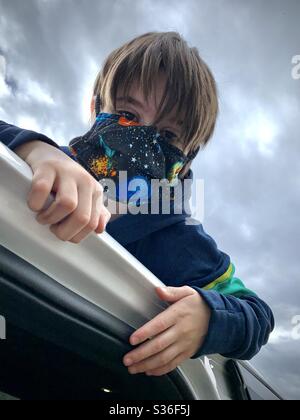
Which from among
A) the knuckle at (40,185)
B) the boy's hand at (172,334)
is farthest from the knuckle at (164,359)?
the knuckle at (40,185)

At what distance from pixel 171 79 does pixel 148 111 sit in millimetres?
218

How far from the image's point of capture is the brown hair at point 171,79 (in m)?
1.29

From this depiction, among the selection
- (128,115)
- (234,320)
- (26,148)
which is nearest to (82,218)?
(26,148)

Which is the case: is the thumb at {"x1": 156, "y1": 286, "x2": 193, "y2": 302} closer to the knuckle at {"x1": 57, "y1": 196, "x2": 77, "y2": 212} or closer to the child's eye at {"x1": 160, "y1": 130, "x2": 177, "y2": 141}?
the knuckle at {"x1": 57, "y1": 196, "x2": 77, "y2": 212}

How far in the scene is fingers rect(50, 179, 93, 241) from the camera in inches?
20.1

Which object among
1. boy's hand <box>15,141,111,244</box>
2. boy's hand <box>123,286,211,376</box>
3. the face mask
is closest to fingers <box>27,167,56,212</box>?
boy's hand <box>15,141,111,244</box>

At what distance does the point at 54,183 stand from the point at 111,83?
0.88 metres

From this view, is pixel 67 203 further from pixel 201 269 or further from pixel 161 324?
pixel 201 269

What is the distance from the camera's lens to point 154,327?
0.66m

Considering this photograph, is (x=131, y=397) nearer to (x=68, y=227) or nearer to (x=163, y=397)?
(x=163, y=397)

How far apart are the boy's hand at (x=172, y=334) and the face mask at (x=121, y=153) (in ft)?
1.53

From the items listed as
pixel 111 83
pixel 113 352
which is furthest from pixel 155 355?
pixel 111 83

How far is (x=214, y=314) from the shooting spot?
0.76 m

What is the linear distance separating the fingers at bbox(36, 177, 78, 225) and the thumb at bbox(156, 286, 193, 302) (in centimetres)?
25
